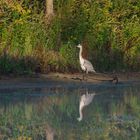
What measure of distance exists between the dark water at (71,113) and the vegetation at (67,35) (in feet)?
4.73

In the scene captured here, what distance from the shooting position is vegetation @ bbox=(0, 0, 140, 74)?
18.5 meters

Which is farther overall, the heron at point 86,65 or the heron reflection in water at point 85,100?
the heron at point 86,65

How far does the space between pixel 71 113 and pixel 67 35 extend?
→ 7.50 meters

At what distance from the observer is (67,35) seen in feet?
66.8

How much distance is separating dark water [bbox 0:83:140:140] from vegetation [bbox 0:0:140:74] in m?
1.44

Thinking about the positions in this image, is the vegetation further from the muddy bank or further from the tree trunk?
the muddy bank

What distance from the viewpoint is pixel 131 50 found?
813 inches

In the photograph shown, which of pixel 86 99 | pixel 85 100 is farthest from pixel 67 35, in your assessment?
pixel 85 100

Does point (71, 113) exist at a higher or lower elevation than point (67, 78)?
lower

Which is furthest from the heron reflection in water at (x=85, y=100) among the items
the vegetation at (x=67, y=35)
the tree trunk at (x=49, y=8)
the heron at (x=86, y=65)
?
the tree trunk at (x=49, y=8)

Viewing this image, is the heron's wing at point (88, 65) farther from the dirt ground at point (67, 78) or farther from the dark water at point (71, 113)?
the dark water at point (71, 113)

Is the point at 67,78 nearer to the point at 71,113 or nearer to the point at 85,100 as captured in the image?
the point at 85,100

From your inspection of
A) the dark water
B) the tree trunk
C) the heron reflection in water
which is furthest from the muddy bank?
the tree trunk

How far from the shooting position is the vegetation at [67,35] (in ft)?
60.8
